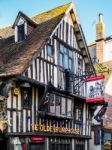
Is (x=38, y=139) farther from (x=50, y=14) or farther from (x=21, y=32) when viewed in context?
(x=50, y=14)

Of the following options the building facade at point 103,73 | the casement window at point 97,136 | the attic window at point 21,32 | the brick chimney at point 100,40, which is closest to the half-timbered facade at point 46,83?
the attic window at point 21,32

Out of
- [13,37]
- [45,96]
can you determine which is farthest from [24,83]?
[13,37]

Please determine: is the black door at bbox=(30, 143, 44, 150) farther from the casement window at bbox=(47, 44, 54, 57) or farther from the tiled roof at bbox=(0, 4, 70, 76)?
the casement window at bbox=(47, 44, 54, 57)

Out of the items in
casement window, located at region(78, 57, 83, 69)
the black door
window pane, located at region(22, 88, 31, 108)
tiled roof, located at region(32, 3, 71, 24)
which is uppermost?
tiled roof, located at region(32, 3, 71, 24)

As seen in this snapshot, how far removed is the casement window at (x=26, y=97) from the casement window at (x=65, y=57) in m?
3.08

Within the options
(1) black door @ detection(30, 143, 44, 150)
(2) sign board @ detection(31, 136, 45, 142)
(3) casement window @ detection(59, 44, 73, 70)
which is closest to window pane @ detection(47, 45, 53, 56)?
(3) casement window @ detection(59, 44, 73, 70)

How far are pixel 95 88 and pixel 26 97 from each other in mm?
3514

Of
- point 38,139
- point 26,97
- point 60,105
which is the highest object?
point 26,97

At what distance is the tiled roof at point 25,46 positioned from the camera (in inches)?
663

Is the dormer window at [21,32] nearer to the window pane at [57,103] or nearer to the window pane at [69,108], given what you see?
the window pane at [57,103]

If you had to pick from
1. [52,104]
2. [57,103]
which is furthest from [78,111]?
[52,104]

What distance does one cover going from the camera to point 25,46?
1886 cm

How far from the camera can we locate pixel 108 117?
90.7 ft

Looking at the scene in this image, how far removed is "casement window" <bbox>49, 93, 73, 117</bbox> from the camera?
1836 centimetres
